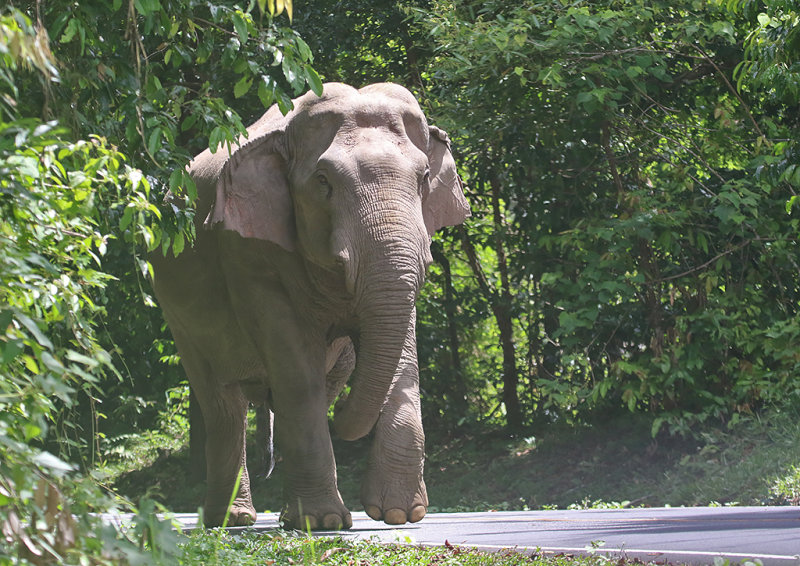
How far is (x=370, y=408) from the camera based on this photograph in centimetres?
778

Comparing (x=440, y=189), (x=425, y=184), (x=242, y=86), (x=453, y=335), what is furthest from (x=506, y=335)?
(x=242, y=86)

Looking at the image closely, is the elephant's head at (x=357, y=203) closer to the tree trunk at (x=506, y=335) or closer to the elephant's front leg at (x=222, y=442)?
the elephant's front leg at (x=222, y=442)

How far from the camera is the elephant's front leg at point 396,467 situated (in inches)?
303

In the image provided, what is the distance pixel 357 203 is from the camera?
309 inches

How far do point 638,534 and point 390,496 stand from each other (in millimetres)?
1542

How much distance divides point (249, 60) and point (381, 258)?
1.61 metres

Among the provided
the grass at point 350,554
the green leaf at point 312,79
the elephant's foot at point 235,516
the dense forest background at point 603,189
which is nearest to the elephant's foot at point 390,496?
the grass at point 350,554

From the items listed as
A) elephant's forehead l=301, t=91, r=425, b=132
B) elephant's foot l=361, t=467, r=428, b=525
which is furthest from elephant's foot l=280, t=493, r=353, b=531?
elephant's forehead l=301, t=91, r=425, b=132

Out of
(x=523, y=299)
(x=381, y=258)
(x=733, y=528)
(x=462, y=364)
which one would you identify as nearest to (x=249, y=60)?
(x=381, y=258)

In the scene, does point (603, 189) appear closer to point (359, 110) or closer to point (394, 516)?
point (359, 110)

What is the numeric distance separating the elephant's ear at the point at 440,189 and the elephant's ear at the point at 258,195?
116cm

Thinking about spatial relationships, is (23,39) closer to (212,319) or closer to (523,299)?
(212,319)

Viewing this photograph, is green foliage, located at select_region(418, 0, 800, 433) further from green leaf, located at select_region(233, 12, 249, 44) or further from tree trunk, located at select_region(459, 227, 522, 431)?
green leaf, located at select_region(233, 12, 249, 44)

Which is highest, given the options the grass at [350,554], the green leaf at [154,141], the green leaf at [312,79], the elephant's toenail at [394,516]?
the green leaf at [312,79]
